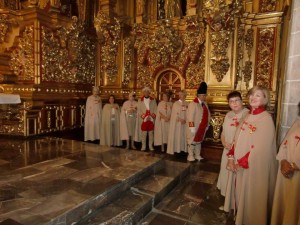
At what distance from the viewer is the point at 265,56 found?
7.31 meters

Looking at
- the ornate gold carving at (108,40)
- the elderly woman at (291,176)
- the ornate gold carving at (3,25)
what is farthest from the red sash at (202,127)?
the ornate gold carving at (3,25)

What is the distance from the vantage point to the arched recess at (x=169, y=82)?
28.8 feet

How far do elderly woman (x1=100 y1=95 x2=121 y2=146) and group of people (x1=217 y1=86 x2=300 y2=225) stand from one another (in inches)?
215

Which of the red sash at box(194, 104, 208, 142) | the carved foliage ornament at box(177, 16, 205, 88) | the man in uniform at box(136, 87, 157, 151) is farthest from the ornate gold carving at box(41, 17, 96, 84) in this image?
the red sash at box(194, 104, 208, 142)

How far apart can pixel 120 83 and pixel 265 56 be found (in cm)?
514

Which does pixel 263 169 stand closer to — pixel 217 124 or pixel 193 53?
pixel 217 124

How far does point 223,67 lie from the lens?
23.3 ft

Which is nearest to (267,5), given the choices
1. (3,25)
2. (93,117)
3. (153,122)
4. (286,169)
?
(153,122)

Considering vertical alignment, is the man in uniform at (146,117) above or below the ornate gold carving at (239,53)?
below

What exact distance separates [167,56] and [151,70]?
2.82 feet

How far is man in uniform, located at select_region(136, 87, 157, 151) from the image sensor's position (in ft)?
24.8

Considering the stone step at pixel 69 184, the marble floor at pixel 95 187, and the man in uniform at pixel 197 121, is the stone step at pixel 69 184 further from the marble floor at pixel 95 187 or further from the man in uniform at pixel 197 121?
the man in uniform at pixel 197 121

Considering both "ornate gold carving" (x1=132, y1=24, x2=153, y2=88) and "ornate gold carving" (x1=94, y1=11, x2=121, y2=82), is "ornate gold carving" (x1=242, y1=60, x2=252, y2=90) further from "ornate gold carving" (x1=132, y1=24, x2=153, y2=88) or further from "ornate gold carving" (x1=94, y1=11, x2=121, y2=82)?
"ornate gold carving" (x1=94, y1=11, x2=121, y2=82)

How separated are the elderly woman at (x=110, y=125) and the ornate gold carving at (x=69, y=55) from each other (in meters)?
2.05
